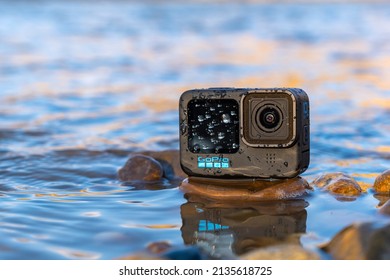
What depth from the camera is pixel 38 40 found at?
59.2 ft

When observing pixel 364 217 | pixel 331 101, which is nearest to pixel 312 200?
pixel 364 217

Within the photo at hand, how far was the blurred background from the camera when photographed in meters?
3.62

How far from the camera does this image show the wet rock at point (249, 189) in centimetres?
406

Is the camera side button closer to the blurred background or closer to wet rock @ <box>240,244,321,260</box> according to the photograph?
the blurred background

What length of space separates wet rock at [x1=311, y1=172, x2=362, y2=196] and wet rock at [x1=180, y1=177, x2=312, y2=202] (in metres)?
0.19

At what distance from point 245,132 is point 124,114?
3956 mm

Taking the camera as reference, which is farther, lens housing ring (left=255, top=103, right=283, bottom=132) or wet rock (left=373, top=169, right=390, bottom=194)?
wet rock (left=373, top=169, right=390, bottom=194)

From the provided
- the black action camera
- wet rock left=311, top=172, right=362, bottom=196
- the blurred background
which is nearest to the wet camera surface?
the black action camera

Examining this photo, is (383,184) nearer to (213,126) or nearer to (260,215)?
(260,215)

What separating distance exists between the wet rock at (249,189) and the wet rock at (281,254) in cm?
97

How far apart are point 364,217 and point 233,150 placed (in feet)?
2.73

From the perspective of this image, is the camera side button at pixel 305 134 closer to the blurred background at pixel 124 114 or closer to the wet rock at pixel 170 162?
the blurred background at pixel 124 114

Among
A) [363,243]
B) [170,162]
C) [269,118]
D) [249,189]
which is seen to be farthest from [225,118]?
[363,243]
